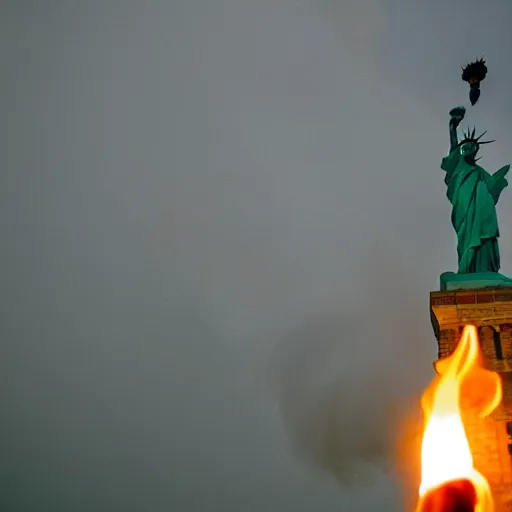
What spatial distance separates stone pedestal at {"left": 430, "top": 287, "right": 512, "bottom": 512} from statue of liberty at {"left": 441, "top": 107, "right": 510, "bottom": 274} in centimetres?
150

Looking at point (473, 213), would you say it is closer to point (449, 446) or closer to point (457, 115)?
point (457, 115)

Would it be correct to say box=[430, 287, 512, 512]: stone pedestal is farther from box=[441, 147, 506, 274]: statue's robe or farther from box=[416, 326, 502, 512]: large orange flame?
box=[416, 326, 502, 512]: large orange flame

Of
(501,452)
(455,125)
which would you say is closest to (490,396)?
(501,452)

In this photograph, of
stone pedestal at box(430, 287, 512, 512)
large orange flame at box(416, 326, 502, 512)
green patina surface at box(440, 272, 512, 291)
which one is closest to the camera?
large orange flame at box(416, 326, 502, 512)

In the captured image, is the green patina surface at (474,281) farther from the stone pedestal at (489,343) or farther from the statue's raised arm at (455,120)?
the statue's raised arm at (455,120)

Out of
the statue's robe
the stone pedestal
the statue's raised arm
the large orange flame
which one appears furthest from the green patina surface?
the large orange flame

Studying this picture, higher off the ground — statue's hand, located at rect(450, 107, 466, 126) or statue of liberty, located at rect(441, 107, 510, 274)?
statue's hand, located at rect(450, 107, 466, 126)

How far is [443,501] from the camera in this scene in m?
2.18

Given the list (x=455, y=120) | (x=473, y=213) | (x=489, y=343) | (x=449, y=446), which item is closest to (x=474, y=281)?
(x=489, y=343)

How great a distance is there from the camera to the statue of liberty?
14.6 metres

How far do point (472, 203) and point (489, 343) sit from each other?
3958 millimetres

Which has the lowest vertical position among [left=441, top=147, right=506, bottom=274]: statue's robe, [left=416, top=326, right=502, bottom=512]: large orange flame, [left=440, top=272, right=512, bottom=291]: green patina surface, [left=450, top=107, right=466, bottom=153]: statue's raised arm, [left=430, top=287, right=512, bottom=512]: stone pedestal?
[left=416, top=326, right=502, bottom=512]: large orange flame

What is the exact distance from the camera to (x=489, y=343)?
12.8 metres

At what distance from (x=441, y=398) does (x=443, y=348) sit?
33.3 ft
